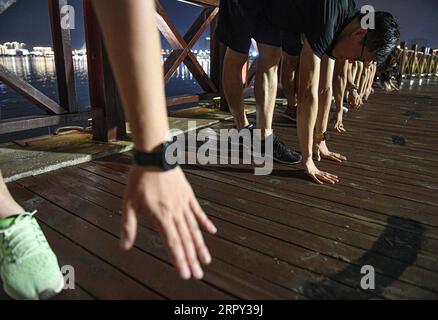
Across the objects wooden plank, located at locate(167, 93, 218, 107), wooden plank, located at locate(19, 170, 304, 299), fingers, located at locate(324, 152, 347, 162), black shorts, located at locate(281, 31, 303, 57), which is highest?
black shorts, located at locate(281, 31, 303, 57)

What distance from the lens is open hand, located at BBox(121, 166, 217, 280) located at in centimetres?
70

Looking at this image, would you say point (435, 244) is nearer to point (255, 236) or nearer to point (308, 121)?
point (255, 236)

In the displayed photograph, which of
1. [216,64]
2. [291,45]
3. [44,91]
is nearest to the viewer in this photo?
[291,45]

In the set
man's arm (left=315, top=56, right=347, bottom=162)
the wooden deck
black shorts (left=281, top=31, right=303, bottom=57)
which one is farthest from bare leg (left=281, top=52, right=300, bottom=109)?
the wooden deck

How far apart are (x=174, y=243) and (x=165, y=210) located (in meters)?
0.08

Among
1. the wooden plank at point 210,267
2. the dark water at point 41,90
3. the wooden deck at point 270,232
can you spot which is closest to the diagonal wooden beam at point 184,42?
the dark water at point 41,90

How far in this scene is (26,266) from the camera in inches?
43.3

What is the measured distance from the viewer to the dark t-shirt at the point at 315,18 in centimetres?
207

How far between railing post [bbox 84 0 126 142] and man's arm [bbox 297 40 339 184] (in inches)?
63.7

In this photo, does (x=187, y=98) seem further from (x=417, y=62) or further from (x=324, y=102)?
→ (x=417, y=62)

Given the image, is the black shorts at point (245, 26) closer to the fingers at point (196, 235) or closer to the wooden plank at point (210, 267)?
the wooden plank at point (210, 267)

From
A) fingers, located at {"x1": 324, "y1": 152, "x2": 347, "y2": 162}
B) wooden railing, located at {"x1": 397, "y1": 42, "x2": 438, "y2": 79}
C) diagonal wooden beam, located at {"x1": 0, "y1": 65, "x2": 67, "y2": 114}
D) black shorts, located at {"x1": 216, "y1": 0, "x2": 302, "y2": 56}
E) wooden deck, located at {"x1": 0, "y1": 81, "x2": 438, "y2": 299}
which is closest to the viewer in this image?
wooden deck, located at {"x1": 0, "y1": 81, "x2": 438, "y2": 299}

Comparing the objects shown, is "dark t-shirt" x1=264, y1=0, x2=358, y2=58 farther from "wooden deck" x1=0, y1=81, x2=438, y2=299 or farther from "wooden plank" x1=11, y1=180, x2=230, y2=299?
"wooden plank" x1=11, y1=180, x2=230, y2=299

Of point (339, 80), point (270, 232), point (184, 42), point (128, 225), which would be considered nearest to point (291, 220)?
point (270, 232)
